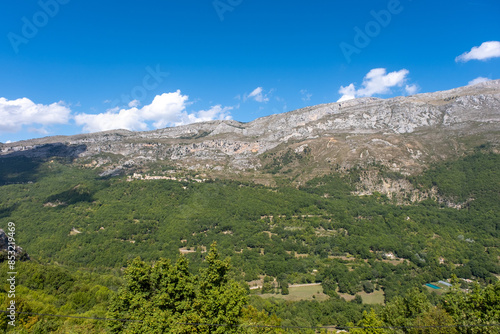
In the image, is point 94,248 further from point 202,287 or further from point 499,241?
point 499,241

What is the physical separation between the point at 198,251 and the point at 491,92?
202 meters

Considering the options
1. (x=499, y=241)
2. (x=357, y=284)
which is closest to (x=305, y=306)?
(x=357, y=284)

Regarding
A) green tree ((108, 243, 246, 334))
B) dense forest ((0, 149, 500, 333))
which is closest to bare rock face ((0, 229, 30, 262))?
dense forest ((0, 149, 500, 333))

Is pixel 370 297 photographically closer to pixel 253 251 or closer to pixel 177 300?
pixel 253 251

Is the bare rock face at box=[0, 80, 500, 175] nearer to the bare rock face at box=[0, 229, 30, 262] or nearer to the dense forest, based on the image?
the dense forest

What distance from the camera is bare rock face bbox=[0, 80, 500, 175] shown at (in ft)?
435

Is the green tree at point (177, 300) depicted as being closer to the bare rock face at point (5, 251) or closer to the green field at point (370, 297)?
the bare rock face at point (5, 251)

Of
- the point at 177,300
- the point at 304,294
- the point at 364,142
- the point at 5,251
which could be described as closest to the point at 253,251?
the point at 304,294

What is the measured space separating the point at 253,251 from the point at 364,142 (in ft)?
354

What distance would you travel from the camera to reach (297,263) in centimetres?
6894

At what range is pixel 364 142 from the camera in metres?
148

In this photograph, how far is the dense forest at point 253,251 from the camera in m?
19.3

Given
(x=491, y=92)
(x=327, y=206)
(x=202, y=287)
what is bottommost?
(x=327, y=206)

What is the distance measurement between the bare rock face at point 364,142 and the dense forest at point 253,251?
14.8 m
